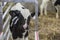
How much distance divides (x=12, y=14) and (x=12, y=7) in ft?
0.21

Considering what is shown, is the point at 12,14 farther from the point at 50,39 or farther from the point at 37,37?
the point at 50,39

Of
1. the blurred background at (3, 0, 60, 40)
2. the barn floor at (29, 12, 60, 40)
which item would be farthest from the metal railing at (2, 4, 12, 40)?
the barn floor at (29, 12, 60, 40)

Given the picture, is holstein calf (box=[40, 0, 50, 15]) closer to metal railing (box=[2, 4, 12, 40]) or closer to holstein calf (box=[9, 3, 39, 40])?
holstein calf (box=[9, 3, 39, 40])

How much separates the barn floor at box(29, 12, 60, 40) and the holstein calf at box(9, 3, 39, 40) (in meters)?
0.11

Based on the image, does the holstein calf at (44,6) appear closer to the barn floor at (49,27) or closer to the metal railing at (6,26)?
the barn floor at (49,27)

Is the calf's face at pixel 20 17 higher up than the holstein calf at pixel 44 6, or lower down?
lower down

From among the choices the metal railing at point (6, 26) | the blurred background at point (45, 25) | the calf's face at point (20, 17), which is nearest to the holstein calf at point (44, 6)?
the blurred background at point (45, 25)

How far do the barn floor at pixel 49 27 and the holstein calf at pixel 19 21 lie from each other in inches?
4.3

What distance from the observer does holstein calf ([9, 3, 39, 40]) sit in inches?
41.2

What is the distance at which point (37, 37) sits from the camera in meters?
1.04

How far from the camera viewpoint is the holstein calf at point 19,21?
3.43 ft

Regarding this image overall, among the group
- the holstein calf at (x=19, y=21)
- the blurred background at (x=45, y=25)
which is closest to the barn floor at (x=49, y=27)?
the blurred background at (x=45, y=25)

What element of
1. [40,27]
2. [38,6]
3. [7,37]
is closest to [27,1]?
[38,6]

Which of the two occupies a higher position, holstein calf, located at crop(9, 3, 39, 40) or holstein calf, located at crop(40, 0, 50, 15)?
holstein calf, located at crop(40, 0, 50, 15)
